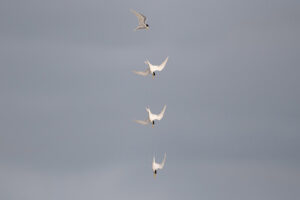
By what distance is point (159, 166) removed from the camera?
18162 centimetres

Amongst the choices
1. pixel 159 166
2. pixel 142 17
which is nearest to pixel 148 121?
pixel 159 166

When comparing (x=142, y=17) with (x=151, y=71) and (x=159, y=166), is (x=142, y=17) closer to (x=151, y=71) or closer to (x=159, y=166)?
→ (x=151, y=71)

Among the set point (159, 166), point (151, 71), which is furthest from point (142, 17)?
point (159, 166)

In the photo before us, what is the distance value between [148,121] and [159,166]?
27.6 ft

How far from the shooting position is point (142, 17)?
18562cm

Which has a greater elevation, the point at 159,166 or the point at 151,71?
the point at 151,71

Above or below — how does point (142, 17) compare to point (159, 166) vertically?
above

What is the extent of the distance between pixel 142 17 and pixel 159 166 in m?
27.9

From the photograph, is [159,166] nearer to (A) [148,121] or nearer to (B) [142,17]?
(A) [148,121]

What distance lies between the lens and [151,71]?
18100cm

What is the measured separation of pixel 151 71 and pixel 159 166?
1733 centimetres

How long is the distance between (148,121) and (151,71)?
9.15m

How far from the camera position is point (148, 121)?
182000 mm
